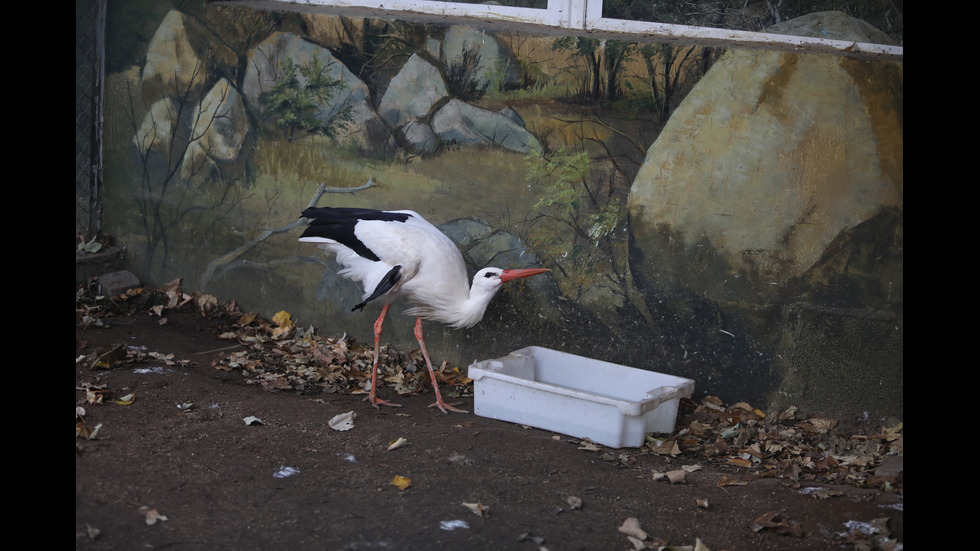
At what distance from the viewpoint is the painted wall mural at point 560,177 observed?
5.08 meters

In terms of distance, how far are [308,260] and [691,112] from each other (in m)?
2.84

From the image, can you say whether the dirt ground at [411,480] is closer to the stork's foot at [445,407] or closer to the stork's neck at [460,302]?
the stork's foot at [445,407]

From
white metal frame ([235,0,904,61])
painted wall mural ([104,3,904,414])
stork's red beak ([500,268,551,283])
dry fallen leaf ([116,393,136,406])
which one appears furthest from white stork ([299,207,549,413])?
white metal frame ([235,0,904,61])

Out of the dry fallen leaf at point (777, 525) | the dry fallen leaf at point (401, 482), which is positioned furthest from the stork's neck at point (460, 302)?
the dry fallen leaf at point (777, 525)

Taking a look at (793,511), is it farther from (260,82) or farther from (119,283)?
(119,283)

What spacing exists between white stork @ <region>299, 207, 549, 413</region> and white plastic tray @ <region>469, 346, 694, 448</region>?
1.17 ft

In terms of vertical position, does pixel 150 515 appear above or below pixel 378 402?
above

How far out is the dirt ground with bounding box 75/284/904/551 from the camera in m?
3.64

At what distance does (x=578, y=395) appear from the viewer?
4.79 m

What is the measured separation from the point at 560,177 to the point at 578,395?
4.81 ft

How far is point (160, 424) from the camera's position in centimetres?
459

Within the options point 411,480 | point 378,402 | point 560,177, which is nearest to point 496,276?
point 560,177

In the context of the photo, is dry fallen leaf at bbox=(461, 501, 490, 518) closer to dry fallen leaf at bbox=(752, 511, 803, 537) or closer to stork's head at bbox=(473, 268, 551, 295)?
dry fallen leaf at bbox=(752, 511, 803, 537)

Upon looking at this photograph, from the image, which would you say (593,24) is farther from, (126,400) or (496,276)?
(126,400)
